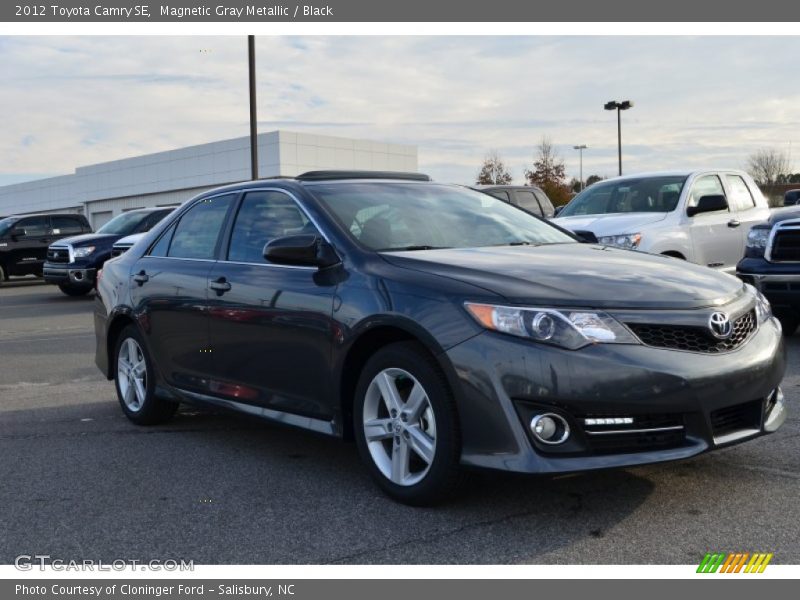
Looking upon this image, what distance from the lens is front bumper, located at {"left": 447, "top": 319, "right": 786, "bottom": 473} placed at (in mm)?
3848

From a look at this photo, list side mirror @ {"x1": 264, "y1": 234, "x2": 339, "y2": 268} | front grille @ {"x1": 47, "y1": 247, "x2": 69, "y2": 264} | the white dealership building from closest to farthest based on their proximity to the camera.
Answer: side mirror @ {"x1": 264, "y1": 234, "x2": 339, "y2": 268}, front grille @ {"x1": 47, "y1": 247, "x2": 69, "y2": 264}, the white dealership building

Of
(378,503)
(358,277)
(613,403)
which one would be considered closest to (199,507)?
(378,503)

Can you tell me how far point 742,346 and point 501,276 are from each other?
3.73 feet

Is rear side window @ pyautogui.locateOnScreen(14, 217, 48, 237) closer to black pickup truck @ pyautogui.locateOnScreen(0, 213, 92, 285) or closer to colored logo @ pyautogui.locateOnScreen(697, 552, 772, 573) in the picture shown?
black pickup truck @ pyautogui.locateOnScreen(0, 213, 92, 285)

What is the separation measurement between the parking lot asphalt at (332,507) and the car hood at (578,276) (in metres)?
0.80

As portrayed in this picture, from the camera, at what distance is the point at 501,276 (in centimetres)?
423

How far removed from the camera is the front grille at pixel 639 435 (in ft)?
12.9

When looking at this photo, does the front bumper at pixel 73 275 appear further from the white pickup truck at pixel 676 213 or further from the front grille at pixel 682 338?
the front grille at pixel 682 338

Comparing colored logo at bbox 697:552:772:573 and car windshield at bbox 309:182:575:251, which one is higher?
car windshield at bbox 309:182:575:251

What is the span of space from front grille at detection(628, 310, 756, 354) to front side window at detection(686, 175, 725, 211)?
691cm

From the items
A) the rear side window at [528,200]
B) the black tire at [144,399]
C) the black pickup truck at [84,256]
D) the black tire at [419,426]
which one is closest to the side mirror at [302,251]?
the black tire at [419,426]

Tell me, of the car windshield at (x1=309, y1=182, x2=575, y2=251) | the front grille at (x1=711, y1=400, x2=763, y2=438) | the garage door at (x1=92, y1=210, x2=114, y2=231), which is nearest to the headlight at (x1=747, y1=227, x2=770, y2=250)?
the car windshield at (x1=309, y1=182, x2=575, y2=251)
